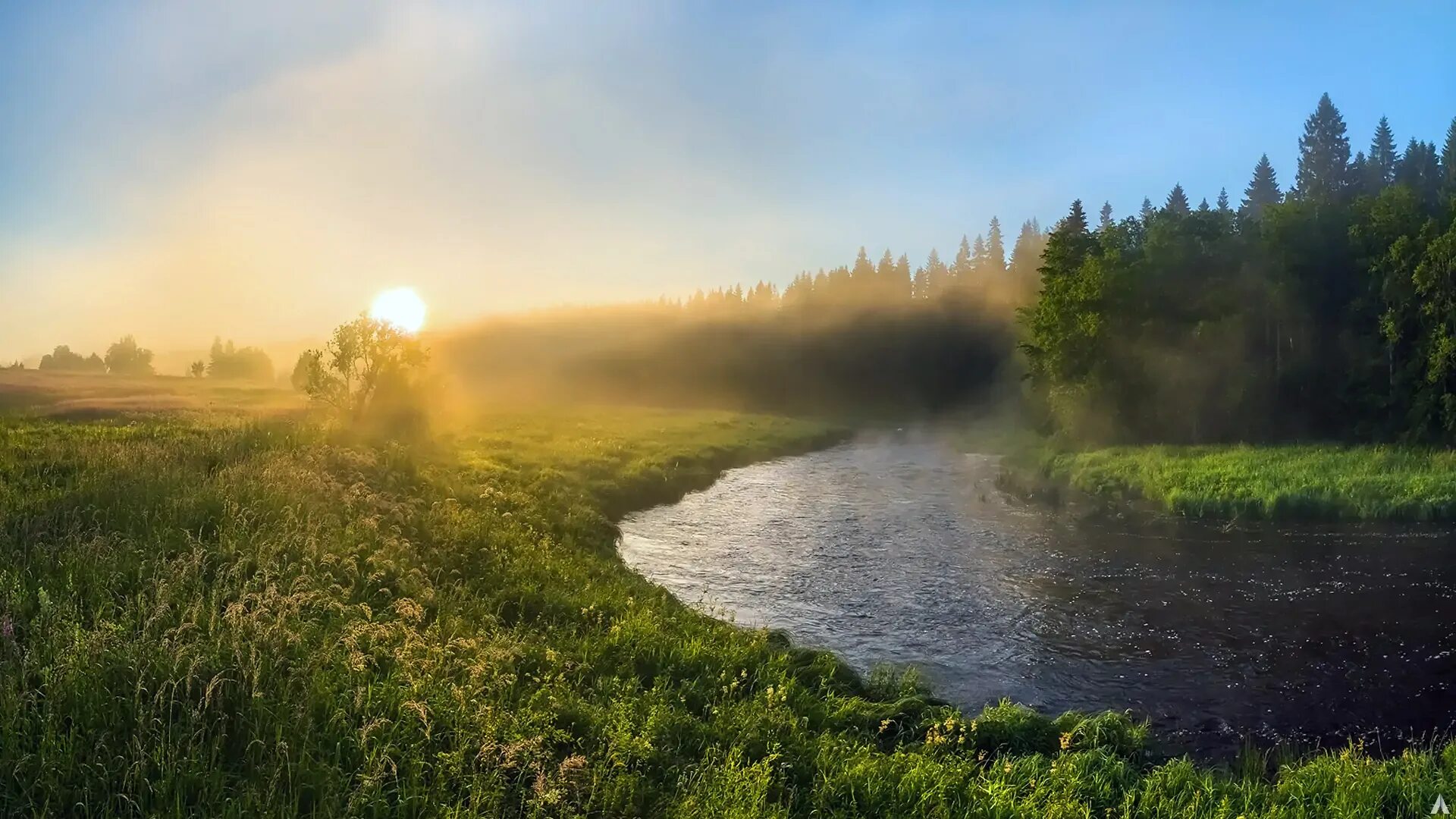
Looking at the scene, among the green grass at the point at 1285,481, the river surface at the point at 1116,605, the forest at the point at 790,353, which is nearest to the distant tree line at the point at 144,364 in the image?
the river surface at the point at 1116,605

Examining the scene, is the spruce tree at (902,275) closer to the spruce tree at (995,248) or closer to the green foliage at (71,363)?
the spruce tree at (995,248)

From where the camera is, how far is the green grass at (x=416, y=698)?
21.7 ft

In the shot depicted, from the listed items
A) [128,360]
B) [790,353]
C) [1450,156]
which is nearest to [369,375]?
[128,360]

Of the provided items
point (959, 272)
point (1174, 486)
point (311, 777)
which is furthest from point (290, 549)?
point (959, 272)

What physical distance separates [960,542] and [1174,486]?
13612 millimetres

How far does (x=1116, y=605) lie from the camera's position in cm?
1877

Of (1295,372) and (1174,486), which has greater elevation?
(1295,372)

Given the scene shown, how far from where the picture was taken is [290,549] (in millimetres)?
12023

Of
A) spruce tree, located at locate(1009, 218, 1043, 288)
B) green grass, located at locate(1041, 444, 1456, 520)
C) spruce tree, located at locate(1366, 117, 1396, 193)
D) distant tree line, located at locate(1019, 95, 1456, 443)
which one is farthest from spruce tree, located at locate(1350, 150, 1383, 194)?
green grass, located at locate(1041, 444, 1456, 520)

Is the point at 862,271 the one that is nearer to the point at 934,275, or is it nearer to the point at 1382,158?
the point at 934,275

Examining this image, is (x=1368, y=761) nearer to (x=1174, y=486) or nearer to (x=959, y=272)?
(x=1174, y=486)

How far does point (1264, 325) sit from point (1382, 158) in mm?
113106

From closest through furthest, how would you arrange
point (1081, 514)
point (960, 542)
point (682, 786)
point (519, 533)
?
1. point (682, 786)
2. point (519, 533)
3. point (960, 542)
4. point (1081, 514)

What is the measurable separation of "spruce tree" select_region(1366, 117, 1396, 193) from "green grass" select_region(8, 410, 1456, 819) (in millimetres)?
147794
